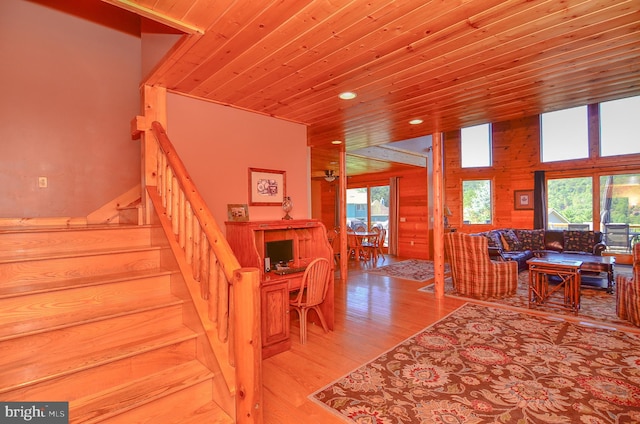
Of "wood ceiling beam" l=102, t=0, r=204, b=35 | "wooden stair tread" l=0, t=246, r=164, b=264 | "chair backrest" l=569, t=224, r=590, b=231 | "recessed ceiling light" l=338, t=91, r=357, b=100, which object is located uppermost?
"recessed ceiling light" l=338, t=91, r=357, b=100

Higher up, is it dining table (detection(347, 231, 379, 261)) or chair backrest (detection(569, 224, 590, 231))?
chair backrest (detection(569, 224, 590, 231))

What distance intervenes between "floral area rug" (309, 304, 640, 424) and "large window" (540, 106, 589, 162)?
673cm

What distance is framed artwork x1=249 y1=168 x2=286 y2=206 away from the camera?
11.8 ft

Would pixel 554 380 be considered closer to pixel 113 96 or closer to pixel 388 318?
pixel 388 318

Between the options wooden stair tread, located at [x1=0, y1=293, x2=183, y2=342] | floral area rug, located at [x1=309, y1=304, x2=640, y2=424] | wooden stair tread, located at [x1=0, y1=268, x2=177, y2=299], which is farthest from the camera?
floral area rug, located at [x1=309, y1=304, x2=640, y2=424]

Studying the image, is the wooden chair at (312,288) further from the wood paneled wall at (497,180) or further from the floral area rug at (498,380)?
the wood paneled wall at (497,180)

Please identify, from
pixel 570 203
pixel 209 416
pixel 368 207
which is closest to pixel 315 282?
pixel 209 416

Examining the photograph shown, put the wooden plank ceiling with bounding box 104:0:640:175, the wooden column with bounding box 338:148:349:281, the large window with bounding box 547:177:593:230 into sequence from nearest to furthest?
the wooden plank ceiling with bounding box 104:0:640:175, the wooden column with bounding box 338:148:349:281, the large window with bounding box 547:177:593:230

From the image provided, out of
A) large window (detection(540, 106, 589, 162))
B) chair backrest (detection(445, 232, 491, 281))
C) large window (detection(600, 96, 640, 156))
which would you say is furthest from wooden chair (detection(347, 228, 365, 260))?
large window (detection(600, 96, 640, 156))

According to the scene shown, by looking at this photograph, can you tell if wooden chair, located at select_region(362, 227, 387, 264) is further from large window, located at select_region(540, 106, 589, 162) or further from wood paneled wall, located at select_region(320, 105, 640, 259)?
large window, located at select_region(540, 106, 589, 162)

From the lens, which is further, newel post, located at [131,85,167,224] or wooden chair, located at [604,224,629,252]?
wooden chair, located at [604,224,629,252]

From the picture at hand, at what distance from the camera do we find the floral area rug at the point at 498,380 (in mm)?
2061

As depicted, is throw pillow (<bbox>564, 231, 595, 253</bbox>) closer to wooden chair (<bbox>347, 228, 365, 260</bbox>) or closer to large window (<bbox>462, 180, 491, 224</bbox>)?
large window (<bbox>462, 180, 491, 224</bbox>)

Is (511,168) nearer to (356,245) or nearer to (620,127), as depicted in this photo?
(620,127)
